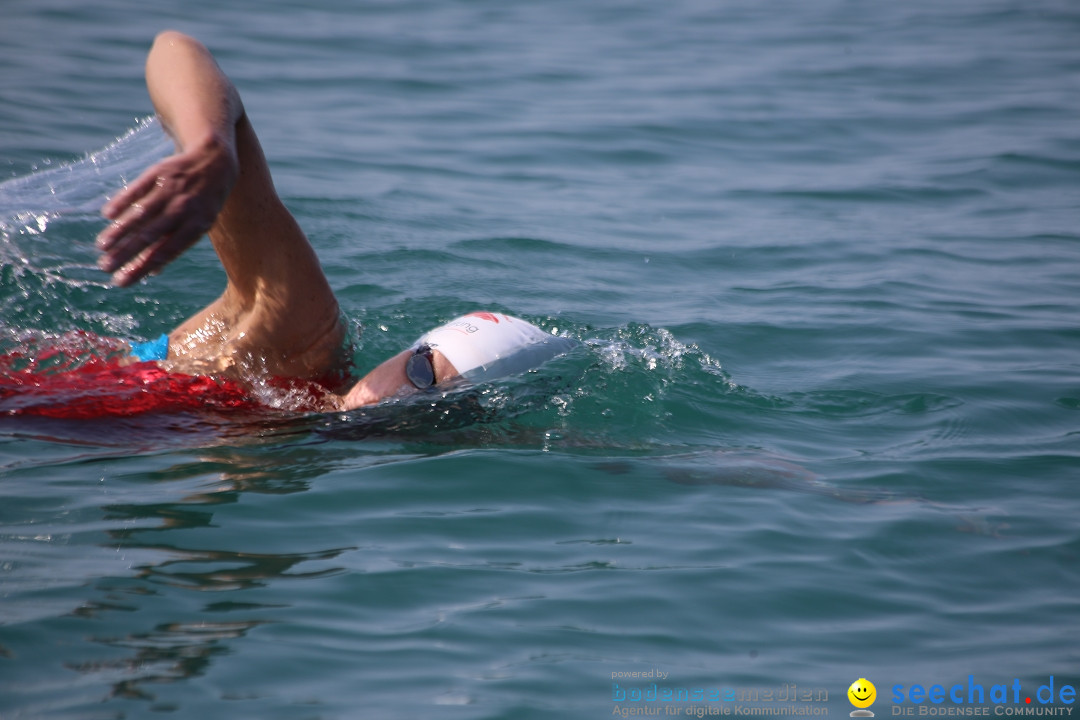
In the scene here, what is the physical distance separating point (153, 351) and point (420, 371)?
4.13ft

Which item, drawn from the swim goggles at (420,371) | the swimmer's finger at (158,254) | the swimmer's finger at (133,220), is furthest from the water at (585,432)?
the swimmer's finger at (133,220)

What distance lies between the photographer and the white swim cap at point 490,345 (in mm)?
4707

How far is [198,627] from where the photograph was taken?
3266 mm

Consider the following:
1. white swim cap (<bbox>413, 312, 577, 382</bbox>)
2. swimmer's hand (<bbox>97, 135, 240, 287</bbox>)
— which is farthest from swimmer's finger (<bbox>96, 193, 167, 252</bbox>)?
white swim cap (<bbox>413, 312, 577, 382</bbox>)

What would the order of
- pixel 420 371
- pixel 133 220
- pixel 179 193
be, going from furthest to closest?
pixel 420 371, pixel 179 193, pixel 133 220

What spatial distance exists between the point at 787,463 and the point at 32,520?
3.10m

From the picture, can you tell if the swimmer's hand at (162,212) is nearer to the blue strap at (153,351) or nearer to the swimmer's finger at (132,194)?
the swimmer's finger at (132,194)

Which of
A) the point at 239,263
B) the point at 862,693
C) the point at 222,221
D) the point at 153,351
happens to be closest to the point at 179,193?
the point at 222,221

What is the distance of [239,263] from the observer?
433cm

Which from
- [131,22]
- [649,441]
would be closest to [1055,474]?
[649,441]

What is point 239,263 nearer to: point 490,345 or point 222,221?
point 222,221

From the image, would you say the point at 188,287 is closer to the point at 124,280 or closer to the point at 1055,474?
the point at 124,280

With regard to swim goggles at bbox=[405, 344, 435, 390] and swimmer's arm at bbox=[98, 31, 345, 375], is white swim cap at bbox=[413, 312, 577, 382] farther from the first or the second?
swimmer's arm at bbox=[98, 31, 345, 375]

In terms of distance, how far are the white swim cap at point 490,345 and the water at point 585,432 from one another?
110 millimetres
